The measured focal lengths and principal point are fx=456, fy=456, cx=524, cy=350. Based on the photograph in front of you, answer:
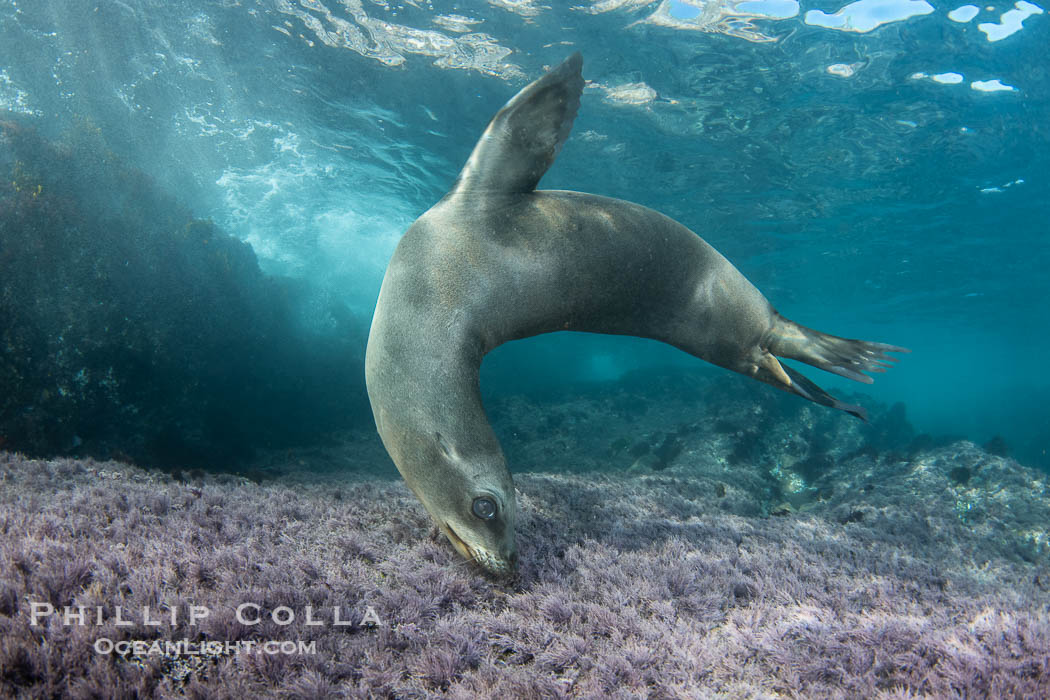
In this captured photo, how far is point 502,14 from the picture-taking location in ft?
32.5

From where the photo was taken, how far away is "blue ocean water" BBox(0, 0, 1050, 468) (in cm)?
970

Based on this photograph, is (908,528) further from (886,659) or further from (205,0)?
(205,0)

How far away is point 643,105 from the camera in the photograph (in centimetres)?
1245

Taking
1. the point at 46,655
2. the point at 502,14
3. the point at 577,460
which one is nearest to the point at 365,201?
the point at 502,14

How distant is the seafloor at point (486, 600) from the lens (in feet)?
5.99

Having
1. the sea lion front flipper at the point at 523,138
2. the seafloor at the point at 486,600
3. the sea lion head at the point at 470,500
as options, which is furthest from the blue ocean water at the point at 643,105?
the sea lion head at the point at 470,500

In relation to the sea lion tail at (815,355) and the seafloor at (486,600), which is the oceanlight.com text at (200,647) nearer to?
the seafloor at (486,600)

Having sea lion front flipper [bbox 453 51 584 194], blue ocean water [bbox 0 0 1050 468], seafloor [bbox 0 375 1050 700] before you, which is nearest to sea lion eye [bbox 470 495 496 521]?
seafloor [bbox 0 375 1050 700]

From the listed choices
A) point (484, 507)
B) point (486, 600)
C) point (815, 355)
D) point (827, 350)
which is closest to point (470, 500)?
point (484, 507)

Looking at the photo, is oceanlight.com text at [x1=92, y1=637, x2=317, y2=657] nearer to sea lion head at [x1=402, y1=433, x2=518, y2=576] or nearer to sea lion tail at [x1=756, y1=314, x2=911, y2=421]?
sea lion head at [x1=402, y1=433, x2=518, y2=576]

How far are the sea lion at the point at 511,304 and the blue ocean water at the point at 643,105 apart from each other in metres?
8.59

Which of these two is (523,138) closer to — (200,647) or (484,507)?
(484,507)

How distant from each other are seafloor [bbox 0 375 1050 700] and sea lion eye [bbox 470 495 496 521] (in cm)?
51

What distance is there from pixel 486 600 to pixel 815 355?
320 cm
